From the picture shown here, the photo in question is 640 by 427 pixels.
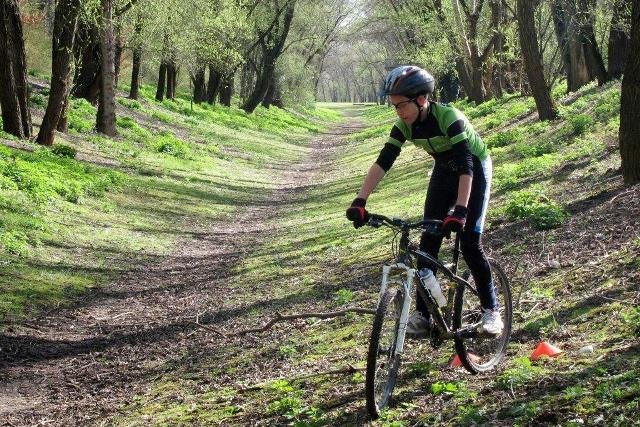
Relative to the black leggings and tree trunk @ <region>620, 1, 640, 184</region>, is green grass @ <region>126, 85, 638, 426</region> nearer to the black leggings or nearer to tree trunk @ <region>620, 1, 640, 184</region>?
the black leggings

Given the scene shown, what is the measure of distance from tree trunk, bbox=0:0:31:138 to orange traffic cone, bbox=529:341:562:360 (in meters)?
15.5

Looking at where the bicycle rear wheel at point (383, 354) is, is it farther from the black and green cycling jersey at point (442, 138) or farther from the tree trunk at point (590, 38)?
the tree trunk at point (590, 38)

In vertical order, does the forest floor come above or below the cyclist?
below

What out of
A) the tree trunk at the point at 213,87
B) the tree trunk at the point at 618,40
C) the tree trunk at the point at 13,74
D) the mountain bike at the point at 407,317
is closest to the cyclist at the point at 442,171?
the mountain bike at the point at 407,317

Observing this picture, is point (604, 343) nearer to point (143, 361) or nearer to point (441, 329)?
point (441, 329)

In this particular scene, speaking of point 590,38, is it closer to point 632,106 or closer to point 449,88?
point 632,106

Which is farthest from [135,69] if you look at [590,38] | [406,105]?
[406,105]

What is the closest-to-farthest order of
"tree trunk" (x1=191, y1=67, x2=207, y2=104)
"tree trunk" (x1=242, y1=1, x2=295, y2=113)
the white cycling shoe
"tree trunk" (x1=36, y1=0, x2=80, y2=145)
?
the white cycling shoe < "tree trunk" (x1=36, y1=0, x2=80, y2=145) < "tree trunk" (x1=191, y1=67, x2=207, y2=104) < "tree trunk" (x1=242, y1=1, x2=295, y2=113)

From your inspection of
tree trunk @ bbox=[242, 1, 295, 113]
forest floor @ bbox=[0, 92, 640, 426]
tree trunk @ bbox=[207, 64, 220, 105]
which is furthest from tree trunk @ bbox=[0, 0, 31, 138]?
tree trunk @ bbox=[242, 1, 295, 113]

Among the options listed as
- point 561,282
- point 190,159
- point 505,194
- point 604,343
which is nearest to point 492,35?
point 190,159

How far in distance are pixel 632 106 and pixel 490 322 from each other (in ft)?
18.7

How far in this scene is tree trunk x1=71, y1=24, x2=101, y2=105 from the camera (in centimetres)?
2444

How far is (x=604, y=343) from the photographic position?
6.32 meters

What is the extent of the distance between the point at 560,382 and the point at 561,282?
297cm
